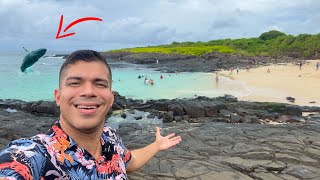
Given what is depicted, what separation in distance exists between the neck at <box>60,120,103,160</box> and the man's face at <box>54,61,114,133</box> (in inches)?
0.6

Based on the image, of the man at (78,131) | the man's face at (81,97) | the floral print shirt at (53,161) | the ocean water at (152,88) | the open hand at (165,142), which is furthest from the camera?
the ocean water at (152,88)

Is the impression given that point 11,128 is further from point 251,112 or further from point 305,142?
point 251,112

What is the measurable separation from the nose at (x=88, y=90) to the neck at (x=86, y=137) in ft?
0.82

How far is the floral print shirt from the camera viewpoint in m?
1.90

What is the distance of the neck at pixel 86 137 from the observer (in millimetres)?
2264

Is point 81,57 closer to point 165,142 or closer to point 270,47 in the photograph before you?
point 165,142

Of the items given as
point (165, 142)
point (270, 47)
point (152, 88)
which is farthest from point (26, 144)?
point (270, 47)

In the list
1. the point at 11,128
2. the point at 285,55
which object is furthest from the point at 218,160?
the point at 285,55

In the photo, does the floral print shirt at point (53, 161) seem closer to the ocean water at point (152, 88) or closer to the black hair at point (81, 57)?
the black hair at point (81, 57)

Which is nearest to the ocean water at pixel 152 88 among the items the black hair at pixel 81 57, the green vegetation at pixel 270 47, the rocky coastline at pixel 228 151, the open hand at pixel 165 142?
the rocky coastline at pixel 228 151

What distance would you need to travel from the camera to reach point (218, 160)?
7754mm

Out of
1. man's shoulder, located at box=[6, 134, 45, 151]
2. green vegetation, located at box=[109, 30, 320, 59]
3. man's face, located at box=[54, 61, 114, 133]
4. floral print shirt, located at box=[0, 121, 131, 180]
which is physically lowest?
floral print shirt, located at box=[0, 121, 131, 180]

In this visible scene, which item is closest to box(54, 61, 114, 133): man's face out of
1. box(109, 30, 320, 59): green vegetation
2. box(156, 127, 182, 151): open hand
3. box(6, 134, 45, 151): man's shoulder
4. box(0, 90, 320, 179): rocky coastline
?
box(6, 134, 45, 151): man's shoulder

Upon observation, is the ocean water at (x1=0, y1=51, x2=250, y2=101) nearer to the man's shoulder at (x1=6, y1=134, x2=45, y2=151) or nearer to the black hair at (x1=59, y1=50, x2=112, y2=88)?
the black hair at (x1=59, y1=50, x2=112, y2=88)
